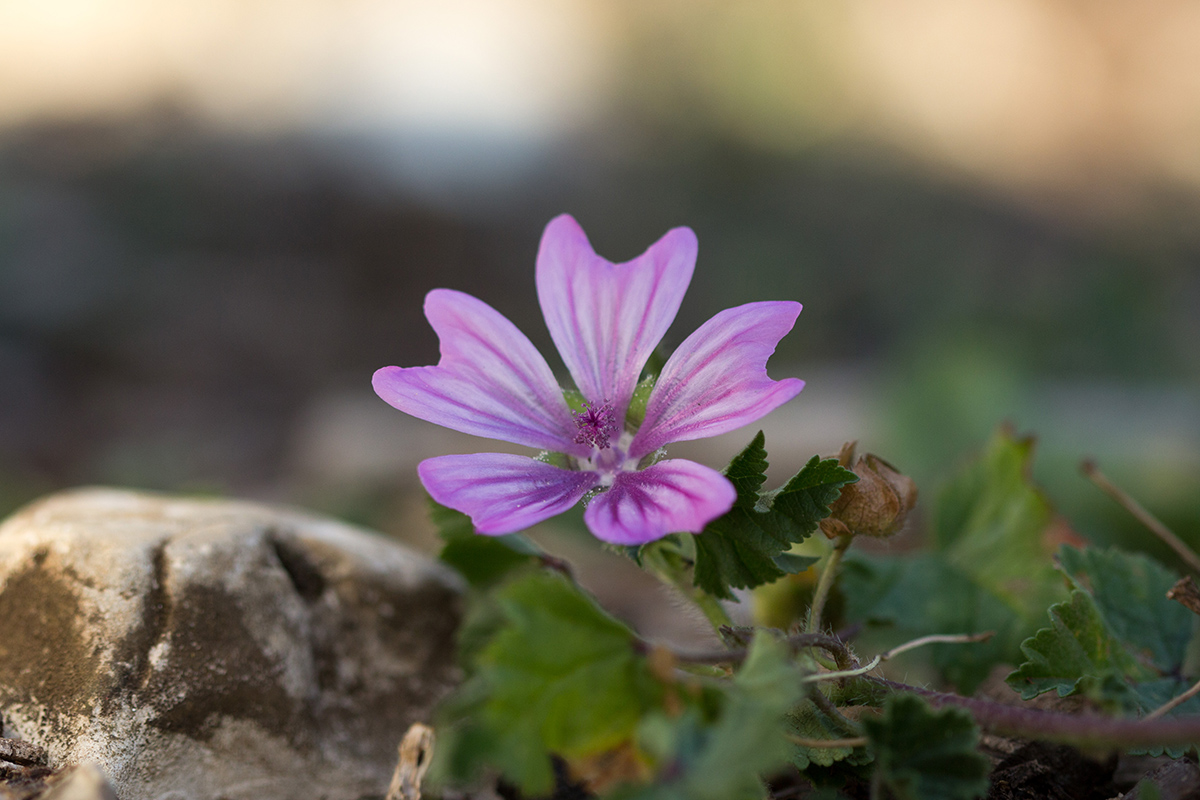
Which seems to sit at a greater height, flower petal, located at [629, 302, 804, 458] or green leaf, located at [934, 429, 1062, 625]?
flower petal, located at [629, 302, 804, 458]

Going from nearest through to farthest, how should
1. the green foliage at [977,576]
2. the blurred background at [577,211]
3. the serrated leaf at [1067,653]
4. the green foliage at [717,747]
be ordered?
the green foliage at [717,747], the serrated leaf at [1067,653], the green foliage at [977,576], the blurred background at [577,211]

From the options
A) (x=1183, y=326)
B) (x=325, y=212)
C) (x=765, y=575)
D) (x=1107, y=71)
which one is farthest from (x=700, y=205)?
(x=765, y=575)

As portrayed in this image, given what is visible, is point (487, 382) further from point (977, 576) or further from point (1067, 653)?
point (977, 576)

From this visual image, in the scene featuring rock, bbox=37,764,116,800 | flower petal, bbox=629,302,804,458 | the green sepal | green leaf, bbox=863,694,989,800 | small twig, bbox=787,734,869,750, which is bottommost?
rock, bbox=37,764,116,800

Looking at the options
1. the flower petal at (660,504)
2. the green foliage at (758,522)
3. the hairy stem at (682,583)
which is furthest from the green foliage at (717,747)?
the hairy stem at (682,583)

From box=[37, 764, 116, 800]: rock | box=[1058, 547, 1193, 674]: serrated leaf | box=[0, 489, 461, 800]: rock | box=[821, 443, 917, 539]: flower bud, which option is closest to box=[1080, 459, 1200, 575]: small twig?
box=[1058, 547, 1193, 674]: serrated leaf

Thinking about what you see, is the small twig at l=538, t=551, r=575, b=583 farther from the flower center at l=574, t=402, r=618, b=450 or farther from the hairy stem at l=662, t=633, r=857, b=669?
the hairy stem at l=662, t=633, r=857, b=669

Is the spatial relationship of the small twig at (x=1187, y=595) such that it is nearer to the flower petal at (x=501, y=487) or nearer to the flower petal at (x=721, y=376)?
the flower petal at (x=721, y=376)

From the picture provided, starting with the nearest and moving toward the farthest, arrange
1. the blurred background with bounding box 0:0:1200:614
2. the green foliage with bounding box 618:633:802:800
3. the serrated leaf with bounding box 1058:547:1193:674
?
the green foliage with bounding box 618:633:802:800 < the serrated leaf with bounding box 1058:547:1193:674 < the blurred background with bounding box 0:0:1200:614
